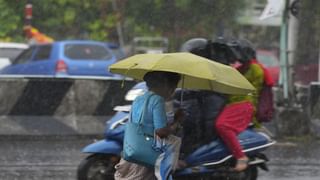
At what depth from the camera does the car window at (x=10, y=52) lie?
2225 centimetres

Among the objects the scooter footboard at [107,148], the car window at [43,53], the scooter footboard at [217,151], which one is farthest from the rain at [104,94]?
the scooter footboard at [217,151]

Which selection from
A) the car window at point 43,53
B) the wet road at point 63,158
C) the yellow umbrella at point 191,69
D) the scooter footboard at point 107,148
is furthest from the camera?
the car window at point 43,53

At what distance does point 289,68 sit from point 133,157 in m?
8.17

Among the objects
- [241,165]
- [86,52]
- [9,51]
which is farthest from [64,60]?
[241,165]

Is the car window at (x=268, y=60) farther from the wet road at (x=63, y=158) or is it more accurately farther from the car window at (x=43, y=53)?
the wet road at (x=63, y=158)

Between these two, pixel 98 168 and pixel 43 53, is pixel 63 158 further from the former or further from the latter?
pixel 43 53

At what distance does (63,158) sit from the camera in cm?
1051

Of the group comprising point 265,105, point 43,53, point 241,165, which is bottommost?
point 43,53

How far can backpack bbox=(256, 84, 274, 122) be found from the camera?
8.20 metres

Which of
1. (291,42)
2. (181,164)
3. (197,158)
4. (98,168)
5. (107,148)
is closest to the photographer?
(181,164)

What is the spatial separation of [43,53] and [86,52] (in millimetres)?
1120

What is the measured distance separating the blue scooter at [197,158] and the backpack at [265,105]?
9.9 inches

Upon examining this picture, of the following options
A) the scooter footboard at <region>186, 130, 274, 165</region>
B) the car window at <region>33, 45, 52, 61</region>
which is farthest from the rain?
the scooter footboard at <region>186, 130, 274, 165</region>

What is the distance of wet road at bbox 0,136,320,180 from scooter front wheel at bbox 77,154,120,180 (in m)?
1.03
